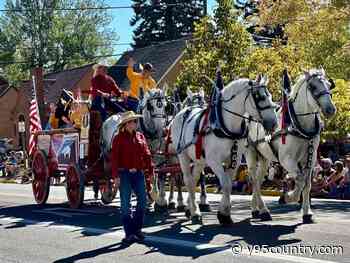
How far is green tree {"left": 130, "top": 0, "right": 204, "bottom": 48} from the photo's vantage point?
65188 millimetres

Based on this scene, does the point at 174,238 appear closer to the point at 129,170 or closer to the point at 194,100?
the point at 129,170

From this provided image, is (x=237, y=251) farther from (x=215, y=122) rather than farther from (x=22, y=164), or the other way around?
(x=22, y=164)

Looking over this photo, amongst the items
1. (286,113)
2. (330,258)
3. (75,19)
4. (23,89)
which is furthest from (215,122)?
(75,19)

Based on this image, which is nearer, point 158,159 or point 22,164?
point 158,159

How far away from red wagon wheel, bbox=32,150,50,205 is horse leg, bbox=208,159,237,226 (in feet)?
21.0

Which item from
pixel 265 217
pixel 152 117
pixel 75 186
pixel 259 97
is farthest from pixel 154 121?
pixel 259 97

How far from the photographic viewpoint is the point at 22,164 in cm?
3841

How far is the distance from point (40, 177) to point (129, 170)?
22.9 ft

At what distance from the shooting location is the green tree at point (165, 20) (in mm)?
65188

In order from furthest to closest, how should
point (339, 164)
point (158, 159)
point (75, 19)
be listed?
point (75, 19), point (339, 164), point (158, 159)

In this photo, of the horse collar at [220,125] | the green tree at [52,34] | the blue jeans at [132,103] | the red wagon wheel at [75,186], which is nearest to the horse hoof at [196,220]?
the horse collar at [220,125]

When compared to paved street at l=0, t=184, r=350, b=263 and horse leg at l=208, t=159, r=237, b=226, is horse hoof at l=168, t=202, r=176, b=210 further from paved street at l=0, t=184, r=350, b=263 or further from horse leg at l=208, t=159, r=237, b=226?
horse leg at l=208, t=159, r=237, b=226

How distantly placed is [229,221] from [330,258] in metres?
2.95

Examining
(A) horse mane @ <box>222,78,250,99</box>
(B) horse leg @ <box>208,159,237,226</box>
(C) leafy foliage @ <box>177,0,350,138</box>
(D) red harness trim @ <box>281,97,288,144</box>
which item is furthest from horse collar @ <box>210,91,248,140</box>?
(C) leafy foliage @ <box>177,0,350,138</box>
